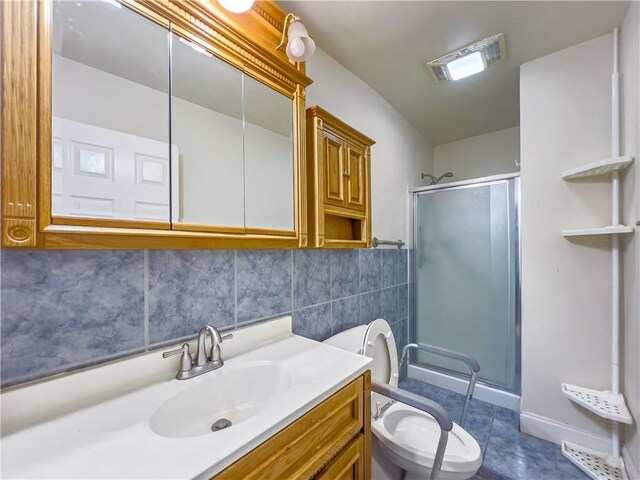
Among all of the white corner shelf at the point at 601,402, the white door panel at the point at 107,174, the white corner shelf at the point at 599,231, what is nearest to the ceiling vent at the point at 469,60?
the white corner shelf at the point at 599,231

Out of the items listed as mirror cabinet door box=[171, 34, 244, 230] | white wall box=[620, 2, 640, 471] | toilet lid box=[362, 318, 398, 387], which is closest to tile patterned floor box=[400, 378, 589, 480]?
white wall box=[620, 2, 640, 471]

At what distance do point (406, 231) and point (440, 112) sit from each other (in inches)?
42.2

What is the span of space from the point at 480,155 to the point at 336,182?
2.22m

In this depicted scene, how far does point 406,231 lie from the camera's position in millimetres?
2363

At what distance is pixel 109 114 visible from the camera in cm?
70

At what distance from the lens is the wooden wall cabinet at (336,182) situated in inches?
47.2

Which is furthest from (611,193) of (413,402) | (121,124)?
(121,124)

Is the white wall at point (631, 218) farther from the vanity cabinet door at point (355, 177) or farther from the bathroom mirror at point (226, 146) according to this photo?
the bathroom mirror at point (226, 146)

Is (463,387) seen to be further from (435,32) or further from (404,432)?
(435,32)

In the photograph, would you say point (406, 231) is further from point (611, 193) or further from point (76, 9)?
point (76, 9)

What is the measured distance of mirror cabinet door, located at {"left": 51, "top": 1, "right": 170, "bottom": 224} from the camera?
60 cm

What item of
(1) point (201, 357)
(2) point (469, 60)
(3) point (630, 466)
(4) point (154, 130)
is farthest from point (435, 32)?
(3) point (630, 466)

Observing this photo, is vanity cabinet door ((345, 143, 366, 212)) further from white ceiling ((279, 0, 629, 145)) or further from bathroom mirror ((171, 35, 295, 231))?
white ceiling ((279, 0, 629, 145))

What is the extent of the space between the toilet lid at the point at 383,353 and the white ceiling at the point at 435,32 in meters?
1.51
